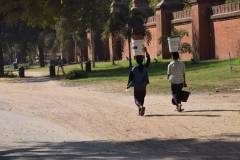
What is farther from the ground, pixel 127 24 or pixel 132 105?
pixel 127 24

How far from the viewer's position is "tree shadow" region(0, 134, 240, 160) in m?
8.92

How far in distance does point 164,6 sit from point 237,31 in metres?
11.0

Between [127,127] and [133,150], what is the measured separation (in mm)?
2981

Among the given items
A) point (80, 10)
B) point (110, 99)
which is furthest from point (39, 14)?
point (110, 99)

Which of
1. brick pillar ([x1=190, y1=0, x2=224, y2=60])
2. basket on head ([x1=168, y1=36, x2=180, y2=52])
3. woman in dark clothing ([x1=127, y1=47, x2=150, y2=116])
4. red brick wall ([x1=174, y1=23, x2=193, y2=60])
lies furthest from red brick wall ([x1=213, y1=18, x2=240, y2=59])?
woman in dark clothing ([x1=127, y1=47, x2=150, y2=116])

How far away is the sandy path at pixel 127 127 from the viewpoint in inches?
369

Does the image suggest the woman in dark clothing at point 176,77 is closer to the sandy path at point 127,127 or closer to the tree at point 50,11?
the sandy path at point 127,127

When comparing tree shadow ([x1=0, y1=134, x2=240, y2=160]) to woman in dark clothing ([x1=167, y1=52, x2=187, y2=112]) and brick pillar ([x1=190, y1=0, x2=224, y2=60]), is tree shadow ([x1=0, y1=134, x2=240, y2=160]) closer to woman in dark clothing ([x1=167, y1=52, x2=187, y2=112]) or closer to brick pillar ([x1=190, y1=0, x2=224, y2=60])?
woman in dark clothing ([x1=167, y1=52, x2=187, y2=112])

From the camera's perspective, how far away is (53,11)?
36188 millimetres

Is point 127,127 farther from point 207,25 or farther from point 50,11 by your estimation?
point 50,11

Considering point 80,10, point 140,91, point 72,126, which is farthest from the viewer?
point 80,10

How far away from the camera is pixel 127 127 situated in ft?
41.1

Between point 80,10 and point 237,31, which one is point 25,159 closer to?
point 237,31

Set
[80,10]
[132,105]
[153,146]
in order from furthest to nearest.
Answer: [80,10]
[132,105]
[153,146]
